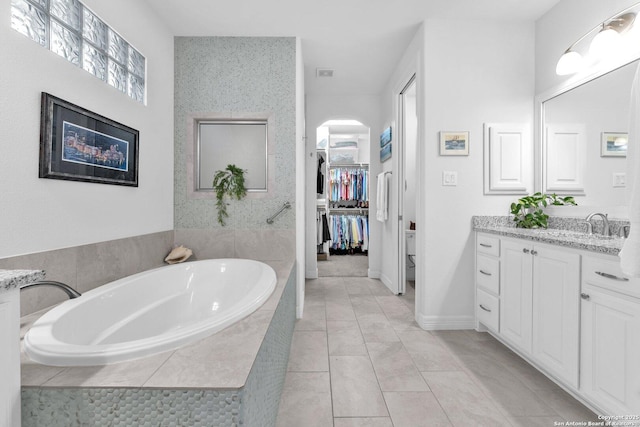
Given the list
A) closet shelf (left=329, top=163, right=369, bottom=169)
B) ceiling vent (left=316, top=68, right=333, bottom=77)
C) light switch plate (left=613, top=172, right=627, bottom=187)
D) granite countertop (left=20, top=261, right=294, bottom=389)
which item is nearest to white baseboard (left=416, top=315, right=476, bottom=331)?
light switch plate (left=613, top=172, right=627, bottom=187)

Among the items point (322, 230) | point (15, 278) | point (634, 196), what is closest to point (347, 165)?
point (322, 230)

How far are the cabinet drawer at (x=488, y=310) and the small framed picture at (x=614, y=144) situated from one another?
1.19 metres

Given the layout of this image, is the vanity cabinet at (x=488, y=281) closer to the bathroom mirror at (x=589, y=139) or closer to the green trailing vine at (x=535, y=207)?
the green trailing vine at (x=535, y=207)

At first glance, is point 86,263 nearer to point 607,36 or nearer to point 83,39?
point 83,39

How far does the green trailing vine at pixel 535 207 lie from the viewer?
7.40 feet

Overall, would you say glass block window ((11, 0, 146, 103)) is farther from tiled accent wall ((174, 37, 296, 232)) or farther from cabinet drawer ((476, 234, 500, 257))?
cabinet drawer ((476, 234, 500, 257))

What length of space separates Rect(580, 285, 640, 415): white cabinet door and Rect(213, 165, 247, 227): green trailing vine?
2.42 metres

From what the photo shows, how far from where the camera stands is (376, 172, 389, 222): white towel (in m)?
3.75

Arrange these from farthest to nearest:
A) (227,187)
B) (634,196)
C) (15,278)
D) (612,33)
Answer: (227,187) → (612,33) → (634,196) → (15,278)

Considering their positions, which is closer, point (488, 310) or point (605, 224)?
point (605, 224)

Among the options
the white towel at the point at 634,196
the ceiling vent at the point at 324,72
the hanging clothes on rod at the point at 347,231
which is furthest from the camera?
the hanging clothes on rod at the point at 347,231

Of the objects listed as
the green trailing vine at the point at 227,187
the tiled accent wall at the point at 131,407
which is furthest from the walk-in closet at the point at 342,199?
the tiled accent wall at the point at 131,407

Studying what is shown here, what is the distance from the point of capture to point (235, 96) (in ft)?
8.89

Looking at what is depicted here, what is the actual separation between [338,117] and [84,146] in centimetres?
319
